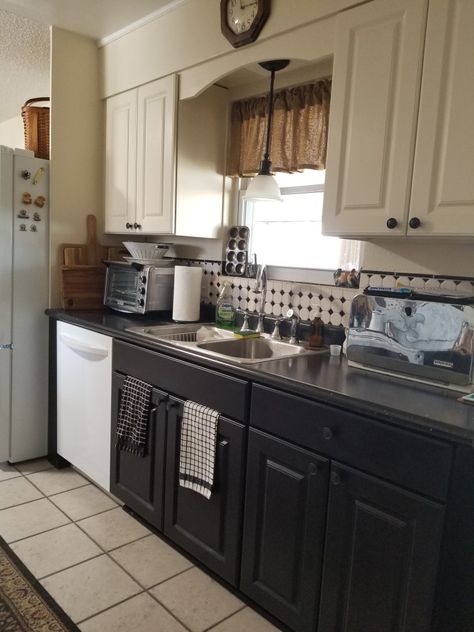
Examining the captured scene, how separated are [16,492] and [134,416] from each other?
3.03 ft

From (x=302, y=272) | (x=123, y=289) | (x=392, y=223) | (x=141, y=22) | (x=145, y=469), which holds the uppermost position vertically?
(x=141, y=22)

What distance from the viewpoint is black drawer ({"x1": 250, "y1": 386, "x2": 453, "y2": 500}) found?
1.21 metres

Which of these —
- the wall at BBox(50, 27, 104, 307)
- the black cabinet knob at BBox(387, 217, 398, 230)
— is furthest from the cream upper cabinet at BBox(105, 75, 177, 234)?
the black cabinet knob at BBox(387, 217, 398, 230)

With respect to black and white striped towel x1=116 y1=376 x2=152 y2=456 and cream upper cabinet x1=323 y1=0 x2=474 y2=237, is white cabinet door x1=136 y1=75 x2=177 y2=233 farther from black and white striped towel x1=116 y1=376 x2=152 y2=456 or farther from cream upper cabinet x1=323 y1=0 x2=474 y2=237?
cream upper cabinet x1=323 y1=0 x2=474 y2=237

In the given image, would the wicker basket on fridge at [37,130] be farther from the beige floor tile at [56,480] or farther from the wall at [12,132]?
the beige floor tile at [56,480]

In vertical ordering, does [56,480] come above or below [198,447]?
below

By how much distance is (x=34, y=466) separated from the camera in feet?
9.38

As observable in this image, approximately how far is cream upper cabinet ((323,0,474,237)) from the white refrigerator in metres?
1.77

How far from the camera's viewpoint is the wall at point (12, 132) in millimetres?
4430

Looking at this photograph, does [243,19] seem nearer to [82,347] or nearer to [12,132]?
[82,347]

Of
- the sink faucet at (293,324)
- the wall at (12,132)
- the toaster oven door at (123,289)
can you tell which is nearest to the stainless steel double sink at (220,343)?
the sink faucet at (293,324)

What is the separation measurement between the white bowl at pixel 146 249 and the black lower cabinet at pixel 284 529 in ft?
4.75

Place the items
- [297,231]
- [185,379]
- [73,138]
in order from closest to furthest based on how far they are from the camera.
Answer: [185,379], [297,231], [73,138]

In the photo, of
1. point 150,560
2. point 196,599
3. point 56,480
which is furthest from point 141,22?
point 196,599
